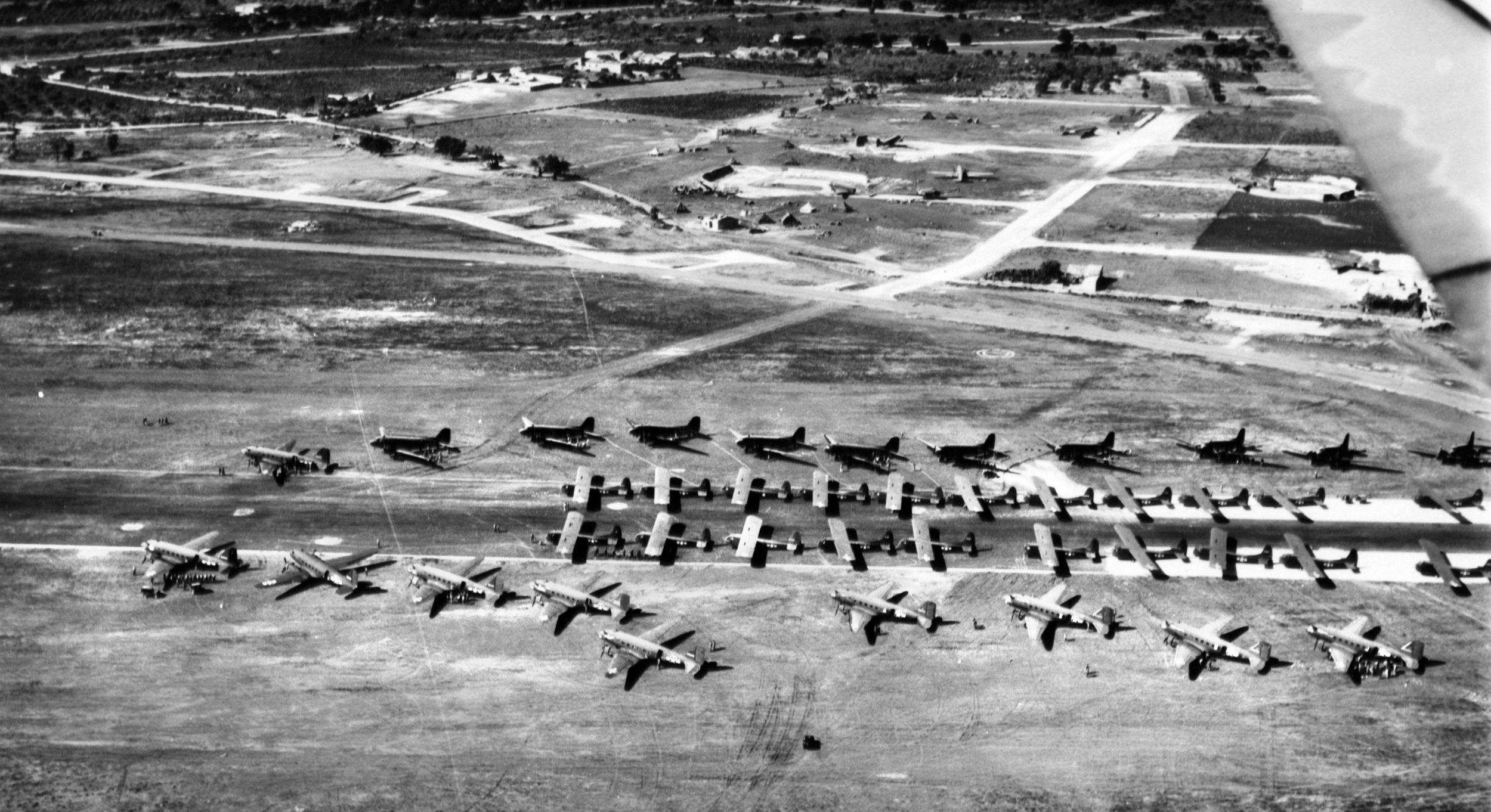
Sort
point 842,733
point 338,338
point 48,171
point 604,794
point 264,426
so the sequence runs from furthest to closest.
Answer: point 48,171 < point 338,338 < point 264,426 < point 842,733 < point 604,794

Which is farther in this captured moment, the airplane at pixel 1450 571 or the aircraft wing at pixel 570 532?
the aircraft wing at pixel 570 532

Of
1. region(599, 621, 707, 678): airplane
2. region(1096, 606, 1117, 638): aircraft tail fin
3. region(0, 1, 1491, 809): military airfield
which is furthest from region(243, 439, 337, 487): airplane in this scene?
region(1096, 606, 1117, 638): aircraft tail fin

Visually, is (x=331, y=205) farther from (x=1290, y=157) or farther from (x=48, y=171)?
(x=1290, y=157)

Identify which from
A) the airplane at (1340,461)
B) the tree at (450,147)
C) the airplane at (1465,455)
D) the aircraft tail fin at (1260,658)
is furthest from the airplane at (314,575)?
the tree at (450,147)

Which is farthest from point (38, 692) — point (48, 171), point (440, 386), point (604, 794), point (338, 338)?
point (48, 171)

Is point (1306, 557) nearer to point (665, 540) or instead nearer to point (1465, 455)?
point (1465, 455)

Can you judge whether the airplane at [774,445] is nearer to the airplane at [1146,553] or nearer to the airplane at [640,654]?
the airplane at [1146,553]
